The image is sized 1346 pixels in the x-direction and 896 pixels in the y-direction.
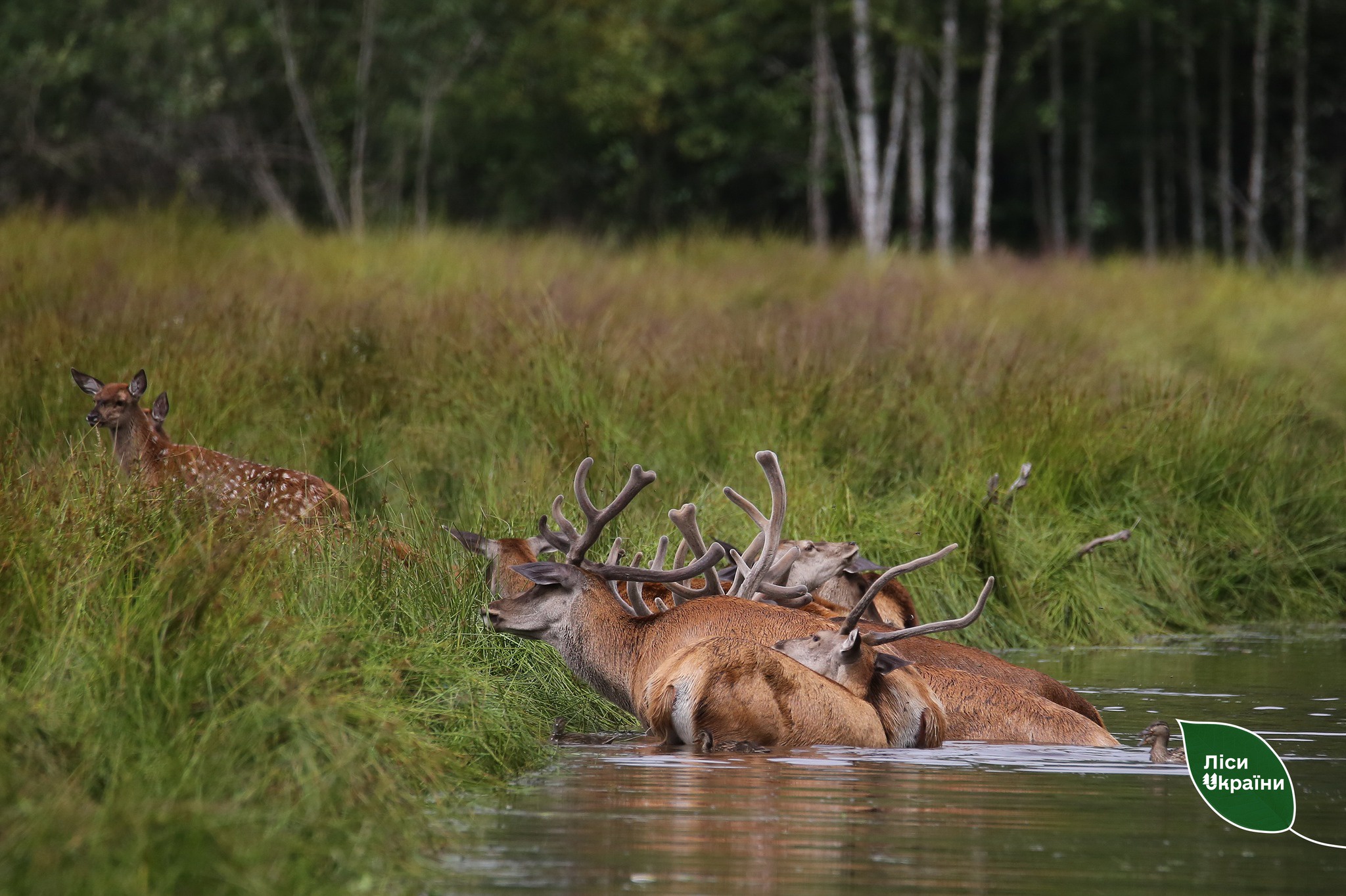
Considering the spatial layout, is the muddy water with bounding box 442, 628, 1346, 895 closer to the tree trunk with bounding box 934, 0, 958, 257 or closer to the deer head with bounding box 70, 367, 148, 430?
the deer head with bounding box 70, 367, 148, 430

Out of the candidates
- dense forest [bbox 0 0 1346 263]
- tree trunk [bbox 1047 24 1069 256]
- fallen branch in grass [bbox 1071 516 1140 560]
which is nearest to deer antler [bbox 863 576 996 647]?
fallen branch in grass [bbox 1071 516 1140 560]

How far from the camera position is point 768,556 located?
8906 mm

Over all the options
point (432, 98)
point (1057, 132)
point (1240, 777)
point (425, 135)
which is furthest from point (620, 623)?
point (1057, 132)

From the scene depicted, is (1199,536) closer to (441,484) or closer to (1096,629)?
(1096,629)

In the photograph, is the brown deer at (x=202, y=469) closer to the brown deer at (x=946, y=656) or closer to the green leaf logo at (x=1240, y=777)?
the brown deer at (x=946, y=656)

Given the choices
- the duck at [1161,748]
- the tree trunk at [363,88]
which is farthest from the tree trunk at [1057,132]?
the duck at [1161,748]

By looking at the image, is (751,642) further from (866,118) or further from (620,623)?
(866,118)

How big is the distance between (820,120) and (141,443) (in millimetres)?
28862

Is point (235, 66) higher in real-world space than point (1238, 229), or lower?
higher

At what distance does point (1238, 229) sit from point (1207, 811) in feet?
134

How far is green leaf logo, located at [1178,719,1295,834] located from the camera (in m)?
6.37

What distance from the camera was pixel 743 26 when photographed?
3956 centimetres

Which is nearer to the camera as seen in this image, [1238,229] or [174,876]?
[174,876]

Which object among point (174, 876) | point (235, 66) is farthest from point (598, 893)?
point (235, 66)
